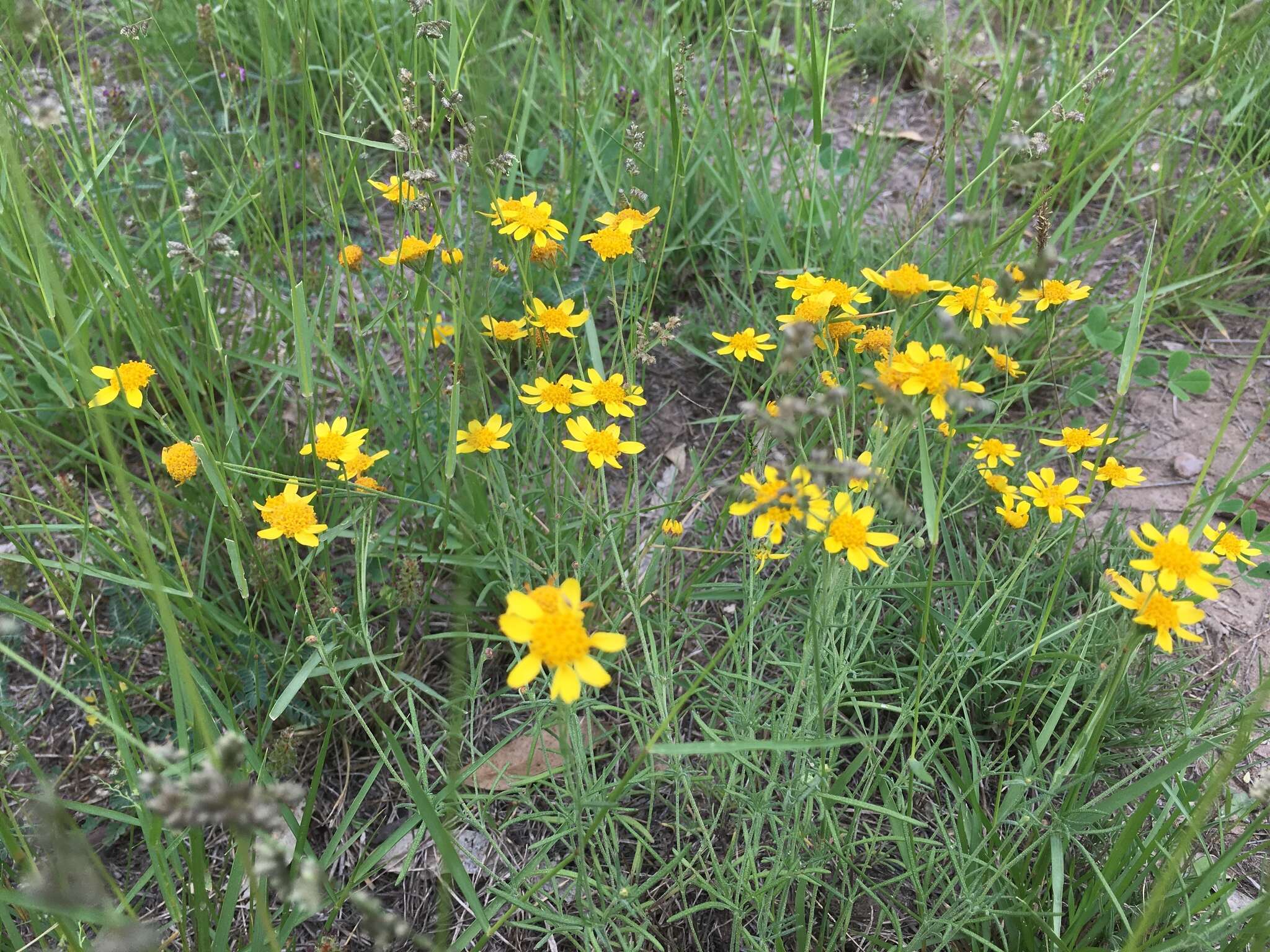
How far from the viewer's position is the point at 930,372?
4.19 ft

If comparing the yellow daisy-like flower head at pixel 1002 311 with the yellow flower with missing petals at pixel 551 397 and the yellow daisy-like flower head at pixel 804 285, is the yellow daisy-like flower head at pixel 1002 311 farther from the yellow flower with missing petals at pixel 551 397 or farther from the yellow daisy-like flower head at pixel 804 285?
the yellow flower with missing petals at pixel 551 397

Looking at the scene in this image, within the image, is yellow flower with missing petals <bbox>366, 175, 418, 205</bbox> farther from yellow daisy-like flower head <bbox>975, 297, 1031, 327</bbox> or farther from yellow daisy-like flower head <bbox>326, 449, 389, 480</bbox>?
yellow daisy-like flower head <bbox>975, 297, 1031, 327</bbox>

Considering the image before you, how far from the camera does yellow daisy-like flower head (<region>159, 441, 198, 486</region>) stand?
1.53 metres

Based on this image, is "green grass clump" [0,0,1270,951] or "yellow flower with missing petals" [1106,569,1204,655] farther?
"green grass clump" [0,0,1270,951]

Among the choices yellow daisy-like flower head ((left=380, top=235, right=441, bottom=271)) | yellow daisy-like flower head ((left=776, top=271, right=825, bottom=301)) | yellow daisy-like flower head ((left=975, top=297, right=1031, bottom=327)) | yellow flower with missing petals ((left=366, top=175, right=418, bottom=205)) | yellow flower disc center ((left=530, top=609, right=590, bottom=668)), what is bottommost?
yellow flower disc center ((left=530, top=609, right=590, bottom=668))

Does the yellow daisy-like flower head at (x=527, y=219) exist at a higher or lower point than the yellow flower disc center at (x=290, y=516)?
higher

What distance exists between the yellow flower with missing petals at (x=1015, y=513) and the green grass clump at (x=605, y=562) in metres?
0.04

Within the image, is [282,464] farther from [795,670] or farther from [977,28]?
[977,28]

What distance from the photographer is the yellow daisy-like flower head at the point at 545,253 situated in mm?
1629

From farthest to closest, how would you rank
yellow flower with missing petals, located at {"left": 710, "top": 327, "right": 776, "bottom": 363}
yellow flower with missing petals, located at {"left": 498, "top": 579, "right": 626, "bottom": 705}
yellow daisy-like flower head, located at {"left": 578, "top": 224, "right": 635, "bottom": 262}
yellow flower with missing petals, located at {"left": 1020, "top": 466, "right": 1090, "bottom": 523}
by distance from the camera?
1. yellow flower with missing petals, located at {"left": 710, "top": 327, "right": 776, "bottom": 363}
2. yellow daisy-like flower head, located at {"left": 578, "top": 224, "right": 635, "bottom": 262}
3. yellow flower with missing petals, located at {"left": 1020, "top": 466, "right": 1090, "bottom": 523}
4. yellow flower with missing petals, located at {"left": 498, "top": 579, "right": 626, "bottom": 705}

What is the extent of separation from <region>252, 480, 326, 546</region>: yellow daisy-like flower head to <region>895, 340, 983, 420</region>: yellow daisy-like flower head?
95cm

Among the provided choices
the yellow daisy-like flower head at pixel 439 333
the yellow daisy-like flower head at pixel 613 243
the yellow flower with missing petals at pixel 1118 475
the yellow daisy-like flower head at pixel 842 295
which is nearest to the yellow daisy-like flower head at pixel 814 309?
the yellow daisy-like flower head at pixel 842 295

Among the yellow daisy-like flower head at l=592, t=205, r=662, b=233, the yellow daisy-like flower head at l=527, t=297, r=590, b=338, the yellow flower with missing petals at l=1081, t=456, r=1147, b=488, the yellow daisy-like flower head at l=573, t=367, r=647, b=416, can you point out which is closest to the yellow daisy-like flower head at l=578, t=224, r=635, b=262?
the yellow daisy-like flower head at l=592, t=205, r=662, b=233

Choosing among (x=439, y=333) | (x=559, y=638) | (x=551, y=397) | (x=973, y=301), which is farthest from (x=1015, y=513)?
(x=439, y=333)
